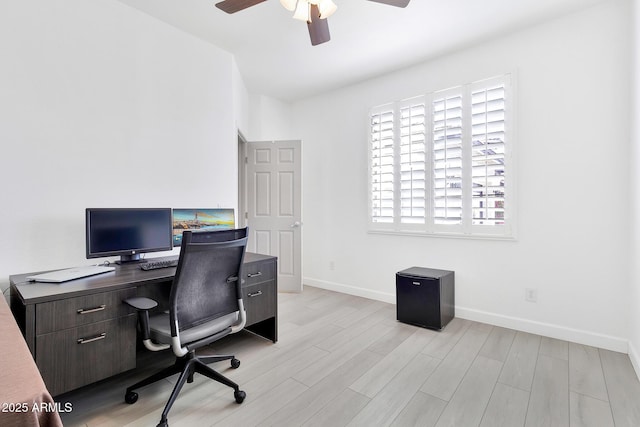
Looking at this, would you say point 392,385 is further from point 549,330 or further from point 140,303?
point 549,330

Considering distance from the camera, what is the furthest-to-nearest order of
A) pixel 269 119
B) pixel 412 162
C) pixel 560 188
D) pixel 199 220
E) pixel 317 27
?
pixel 269 119, pixel 412 162, pixel 199 220, pixel 560 188, pixel 317 27

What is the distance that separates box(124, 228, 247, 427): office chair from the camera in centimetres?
169

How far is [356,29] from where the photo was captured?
9.43 feet

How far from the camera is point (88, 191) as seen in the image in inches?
92.0

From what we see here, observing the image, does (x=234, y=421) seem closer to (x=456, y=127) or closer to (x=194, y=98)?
(x=194, y=98)

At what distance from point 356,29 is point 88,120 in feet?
7.84

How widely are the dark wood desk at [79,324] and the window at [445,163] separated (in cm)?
265

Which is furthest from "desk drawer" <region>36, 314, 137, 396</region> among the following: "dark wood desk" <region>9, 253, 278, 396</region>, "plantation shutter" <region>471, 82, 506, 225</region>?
"plantation shutter" <region>471, 82, 506, 225</region>

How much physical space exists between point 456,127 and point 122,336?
337 centimetres

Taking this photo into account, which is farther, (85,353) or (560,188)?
(560,188)

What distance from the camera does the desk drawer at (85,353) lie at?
154 centimetres

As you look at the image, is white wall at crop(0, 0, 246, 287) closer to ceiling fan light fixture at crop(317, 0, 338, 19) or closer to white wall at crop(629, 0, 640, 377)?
ceiling fan light fixture at crop(317, 0, 338, 19)

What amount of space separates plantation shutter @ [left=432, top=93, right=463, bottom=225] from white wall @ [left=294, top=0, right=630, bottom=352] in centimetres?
23

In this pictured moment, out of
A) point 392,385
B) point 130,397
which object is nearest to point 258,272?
point 130,397
